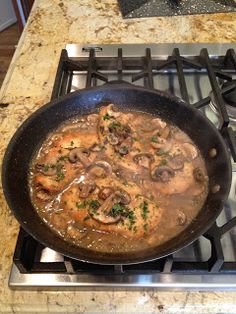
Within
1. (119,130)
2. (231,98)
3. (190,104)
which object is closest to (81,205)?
(119,130)

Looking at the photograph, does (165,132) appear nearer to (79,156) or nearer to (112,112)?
(112,112)

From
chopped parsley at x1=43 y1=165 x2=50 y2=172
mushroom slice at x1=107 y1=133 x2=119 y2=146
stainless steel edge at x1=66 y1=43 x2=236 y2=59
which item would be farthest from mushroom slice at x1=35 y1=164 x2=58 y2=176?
stainless steel edge at x1=66 y1=43 x2=236 y2=59

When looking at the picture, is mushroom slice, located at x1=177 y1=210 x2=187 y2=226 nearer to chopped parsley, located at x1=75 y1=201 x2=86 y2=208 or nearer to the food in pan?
the food in pan

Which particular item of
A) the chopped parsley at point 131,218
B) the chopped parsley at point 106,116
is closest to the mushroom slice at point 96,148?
the chopped parsley at point 106,116

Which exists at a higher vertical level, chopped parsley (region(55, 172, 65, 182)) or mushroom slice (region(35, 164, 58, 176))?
mushroom slice (region(35, 164, 58, 176))

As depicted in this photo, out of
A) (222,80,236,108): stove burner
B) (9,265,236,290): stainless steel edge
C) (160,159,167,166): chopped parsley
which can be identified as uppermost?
(222,80,236,108): stove burner

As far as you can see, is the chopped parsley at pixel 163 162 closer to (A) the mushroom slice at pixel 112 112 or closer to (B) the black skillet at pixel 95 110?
(B) the black skillet at pixel 95 110
